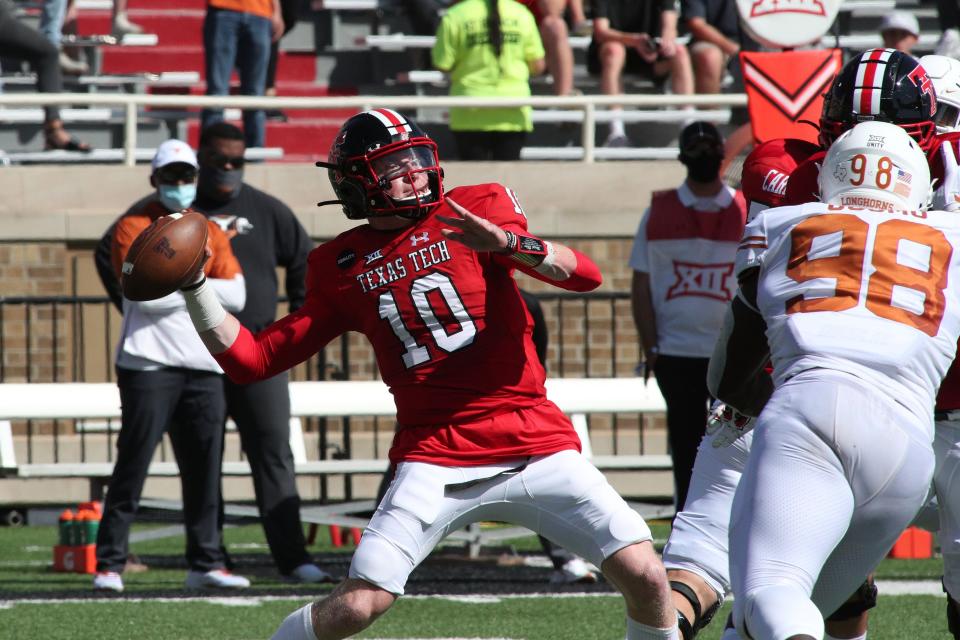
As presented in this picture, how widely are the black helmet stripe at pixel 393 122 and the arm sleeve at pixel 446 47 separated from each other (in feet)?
24.9

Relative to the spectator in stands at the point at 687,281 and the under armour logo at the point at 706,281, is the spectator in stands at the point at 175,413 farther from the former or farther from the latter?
the under armour logo at the point at 706,281

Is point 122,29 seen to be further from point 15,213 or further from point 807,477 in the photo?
point 807,477

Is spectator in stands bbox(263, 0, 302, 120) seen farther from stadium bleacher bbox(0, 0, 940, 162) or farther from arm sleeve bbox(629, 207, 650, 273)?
arm sleeve bbox(629, 207, 650, 273)

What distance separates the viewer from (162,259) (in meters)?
4.55

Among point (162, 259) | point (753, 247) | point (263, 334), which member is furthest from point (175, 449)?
point (753, 247)

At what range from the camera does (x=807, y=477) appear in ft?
11.8

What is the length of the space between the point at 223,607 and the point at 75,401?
9.71ft

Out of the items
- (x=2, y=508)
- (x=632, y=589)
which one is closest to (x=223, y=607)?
(x=632, y=589)

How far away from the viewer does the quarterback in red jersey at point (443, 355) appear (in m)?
4.41

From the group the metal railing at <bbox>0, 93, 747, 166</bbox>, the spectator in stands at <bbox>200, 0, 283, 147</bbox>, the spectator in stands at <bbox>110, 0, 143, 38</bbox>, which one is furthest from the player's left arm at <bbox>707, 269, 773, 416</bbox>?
the spectator in stands at <bbox>110, 0, 143, 38</bbox>

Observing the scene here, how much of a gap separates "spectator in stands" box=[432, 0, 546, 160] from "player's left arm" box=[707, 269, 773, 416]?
8.02 m

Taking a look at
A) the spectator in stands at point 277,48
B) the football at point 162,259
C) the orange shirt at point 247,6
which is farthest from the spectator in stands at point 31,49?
the football at point 162,259

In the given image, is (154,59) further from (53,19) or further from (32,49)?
(32,49)

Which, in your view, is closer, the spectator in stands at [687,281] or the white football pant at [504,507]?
the white football pant at [504,507]
